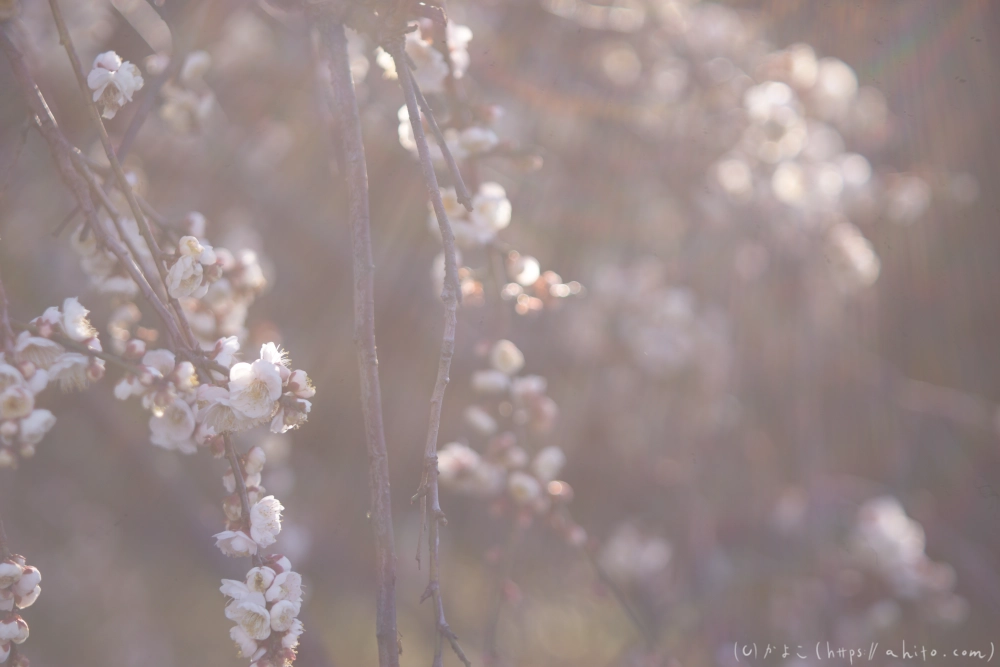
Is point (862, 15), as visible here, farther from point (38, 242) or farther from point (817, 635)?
point (38, 242)

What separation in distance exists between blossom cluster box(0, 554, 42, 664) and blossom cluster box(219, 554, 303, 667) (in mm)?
211

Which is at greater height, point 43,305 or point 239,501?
point 43,305

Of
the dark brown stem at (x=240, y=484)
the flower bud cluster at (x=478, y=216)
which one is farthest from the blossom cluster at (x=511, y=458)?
the dark brown stem at (x=240, y=484)

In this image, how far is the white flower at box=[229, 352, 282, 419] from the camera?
2.35 ft

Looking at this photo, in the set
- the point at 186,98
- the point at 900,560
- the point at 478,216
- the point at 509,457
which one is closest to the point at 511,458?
the point at 509,457

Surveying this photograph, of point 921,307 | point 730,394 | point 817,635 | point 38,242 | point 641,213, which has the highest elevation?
point 921,307

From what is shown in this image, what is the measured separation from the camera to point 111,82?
2.69 ft

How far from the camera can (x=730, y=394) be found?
105 inches

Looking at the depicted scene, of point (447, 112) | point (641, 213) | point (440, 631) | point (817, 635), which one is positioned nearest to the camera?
point (440, 631)

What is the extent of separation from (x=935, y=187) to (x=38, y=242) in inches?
141

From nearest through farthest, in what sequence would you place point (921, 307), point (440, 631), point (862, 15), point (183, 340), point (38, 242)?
point (440, 631) < point (183, 340) < point (38, 242) < point (862, 15) < point (921, 307)

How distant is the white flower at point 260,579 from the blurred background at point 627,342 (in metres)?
0.91

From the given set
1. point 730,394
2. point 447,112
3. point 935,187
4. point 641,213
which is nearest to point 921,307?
point 935,187

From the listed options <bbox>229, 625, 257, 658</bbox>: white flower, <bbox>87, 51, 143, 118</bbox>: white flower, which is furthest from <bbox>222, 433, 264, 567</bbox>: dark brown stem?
<bbox>87, 51, 143, 118</bbox>: white flower
